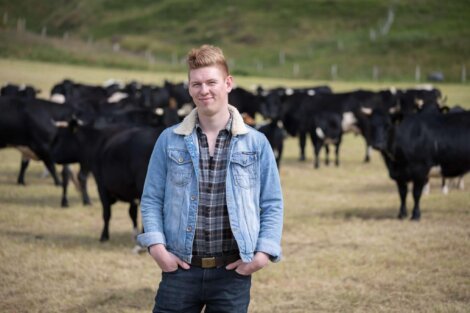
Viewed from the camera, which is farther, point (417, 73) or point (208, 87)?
point (417, 73)

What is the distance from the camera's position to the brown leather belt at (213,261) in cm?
416

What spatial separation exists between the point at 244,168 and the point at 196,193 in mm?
323

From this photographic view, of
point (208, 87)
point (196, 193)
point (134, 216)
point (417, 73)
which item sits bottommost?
point (134, 216)

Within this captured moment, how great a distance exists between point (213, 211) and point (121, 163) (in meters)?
5.56

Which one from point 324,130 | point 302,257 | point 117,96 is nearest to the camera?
point 302,257

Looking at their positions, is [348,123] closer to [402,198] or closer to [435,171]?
[435,171]

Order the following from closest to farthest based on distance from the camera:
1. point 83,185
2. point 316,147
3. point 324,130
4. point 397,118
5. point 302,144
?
point 397,118 → point 83,185 → point 316,147 → point 324,130 → point 302,144

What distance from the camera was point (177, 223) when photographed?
13.6ft

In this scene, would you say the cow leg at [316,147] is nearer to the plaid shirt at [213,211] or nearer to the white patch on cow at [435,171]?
the white patch on cow at [435,171]

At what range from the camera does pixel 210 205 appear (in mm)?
4180

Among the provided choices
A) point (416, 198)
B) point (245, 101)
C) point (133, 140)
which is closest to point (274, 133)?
point (416, 198)

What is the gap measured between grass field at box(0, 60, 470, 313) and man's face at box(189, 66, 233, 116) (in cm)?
343

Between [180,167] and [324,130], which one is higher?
[180,167]

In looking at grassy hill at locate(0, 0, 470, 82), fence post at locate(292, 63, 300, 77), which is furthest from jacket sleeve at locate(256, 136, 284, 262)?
fence post at locate(292, 63, 300, 77)
